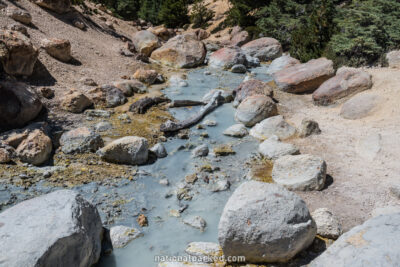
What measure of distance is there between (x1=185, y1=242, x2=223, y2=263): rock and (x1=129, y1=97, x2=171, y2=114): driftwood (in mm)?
6556

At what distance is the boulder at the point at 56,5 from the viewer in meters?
17.2

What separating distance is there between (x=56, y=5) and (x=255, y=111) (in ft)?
44.3

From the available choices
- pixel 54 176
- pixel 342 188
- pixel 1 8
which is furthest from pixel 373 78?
pixel 1 8

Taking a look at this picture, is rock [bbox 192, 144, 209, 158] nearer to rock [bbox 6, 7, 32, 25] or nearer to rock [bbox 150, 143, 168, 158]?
rock [bbox 150, 143, 168, 158]

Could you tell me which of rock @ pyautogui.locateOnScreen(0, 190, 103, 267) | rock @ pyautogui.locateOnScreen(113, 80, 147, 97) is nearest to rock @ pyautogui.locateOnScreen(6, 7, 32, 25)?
rock @ pyautogui.locateOnScreen(113, 80, 147, 97)

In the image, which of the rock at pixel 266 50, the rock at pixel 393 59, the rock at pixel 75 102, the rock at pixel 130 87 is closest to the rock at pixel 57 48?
the rock at pixel 130 87

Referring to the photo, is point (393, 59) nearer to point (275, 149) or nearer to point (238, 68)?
point (238, 68)

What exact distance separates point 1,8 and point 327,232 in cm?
1606

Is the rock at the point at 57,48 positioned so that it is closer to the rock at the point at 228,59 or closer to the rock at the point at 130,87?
the rock at the point at 130,87

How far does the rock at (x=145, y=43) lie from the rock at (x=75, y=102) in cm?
847

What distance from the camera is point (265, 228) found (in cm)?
525

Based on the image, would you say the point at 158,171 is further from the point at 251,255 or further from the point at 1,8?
the point at 1,8

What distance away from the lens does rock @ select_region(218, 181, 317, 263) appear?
17.2ft

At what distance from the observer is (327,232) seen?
5879 millimetres
